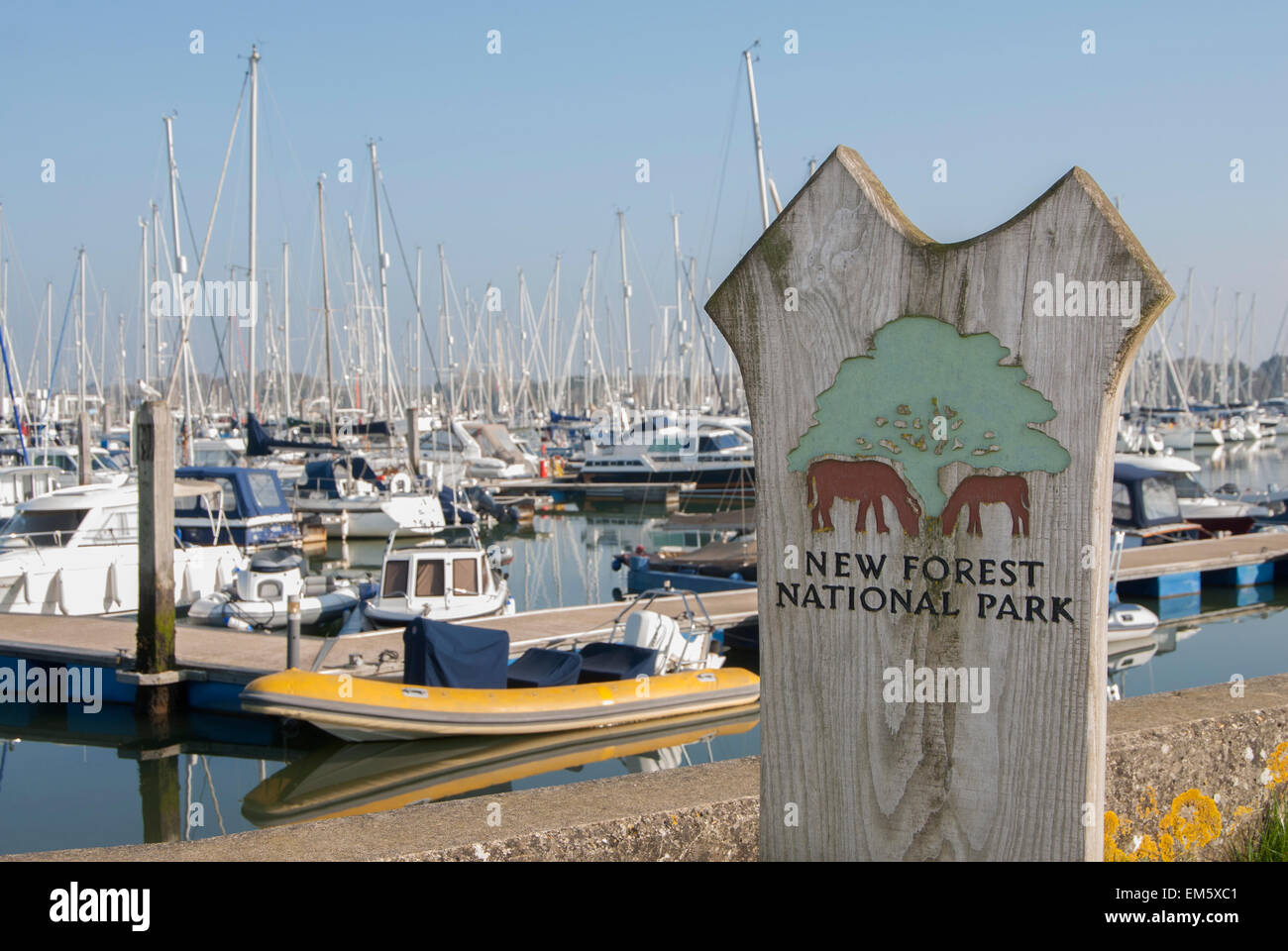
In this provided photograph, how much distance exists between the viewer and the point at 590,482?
47719mm

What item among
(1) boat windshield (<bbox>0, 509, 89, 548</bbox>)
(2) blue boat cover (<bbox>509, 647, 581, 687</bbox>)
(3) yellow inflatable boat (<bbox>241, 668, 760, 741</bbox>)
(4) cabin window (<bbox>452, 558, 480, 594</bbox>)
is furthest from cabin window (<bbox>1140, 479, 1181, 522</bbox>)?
(1) boat windshield (<bbox>0, 509, 89, 548</bbox>)

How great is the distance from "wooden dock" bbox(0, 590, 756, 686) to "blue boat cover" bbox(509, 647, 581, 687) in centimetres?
131

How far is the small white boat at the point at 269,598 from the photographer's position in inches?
772

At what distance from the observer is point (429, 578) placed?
1855cm

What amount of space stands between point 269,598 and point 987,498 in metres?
19.0

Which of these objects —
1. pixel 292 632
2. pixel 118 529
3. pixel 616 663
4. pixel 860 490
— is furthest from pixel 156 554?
pixel 860 490

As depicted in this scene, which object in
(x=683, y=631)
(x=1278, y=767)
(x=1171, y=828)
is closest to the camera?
(x=1171, y=828)

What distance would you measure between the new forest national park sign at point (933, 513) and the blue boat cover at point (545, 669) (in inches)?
418

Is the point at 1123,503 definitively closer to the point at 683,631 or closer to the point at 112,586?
the point at 683,631

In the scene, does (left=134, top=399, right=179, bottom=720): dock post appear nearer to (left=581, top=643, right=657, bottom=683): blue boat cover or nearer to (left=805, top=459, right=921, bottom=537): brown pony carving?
(left=581, top=643, right=657, bottom=683): blue boat cover

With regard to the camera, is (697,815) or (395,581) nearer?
(697,815)

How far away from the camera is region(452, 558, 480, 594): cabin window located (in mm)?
18391

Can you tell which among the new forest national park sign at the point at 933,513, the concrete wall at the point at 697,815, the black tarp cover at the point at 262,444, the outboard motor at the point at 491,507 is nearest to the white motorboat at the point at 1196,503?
the outboard motor at the point at 491,507
